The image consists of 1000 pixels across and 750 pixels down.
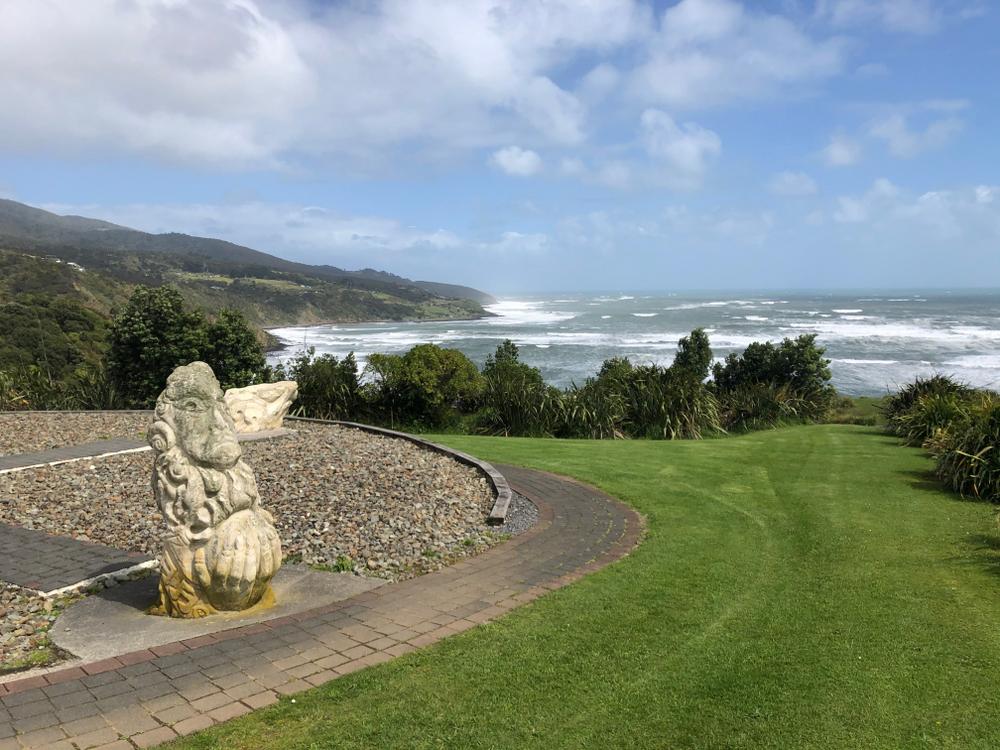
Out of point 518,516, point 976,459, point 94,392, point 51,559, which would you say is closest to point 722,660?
point 518,516

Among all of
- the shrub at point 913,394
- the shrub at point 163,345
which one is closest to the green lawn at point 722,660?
the shrub at point 913,394

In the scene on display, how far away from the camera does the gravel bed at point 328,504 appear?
6402mm

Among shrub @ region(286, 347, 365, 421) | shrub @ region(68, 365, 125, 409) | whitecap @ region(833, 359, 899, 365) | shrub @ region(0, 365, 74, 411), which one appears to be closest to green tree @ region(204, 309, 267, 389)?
shrub @ region(286, 347, 365, 421)

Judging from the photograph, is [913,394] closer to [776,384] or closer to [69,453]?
[776,384]

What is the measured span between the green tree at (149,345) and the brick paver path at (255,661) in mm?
16280

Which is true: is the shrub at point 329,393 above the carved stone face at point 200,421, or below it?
below

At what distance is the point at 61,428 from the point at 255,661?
11.7 metres

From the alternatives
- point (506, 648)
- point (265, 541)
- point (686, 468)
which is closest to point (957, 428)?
point (686, 468)

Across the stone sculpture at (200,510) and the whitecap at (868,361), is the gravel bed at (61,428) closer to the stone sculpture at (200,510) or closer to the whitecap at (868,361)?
the stone sculpture at (200,510)

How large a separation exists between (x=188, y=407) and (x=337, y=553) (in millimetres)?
2179

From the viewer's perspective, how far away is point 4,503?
7.83 meters

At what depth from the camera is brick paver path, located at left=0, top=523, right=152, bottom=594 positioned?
218 inches

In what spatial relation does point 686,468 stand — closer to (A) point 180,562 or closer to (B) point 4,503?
(A) point 180,562

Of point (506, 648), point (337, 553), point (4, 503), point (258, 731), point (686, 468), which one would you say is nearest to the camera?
point (258, 731)
